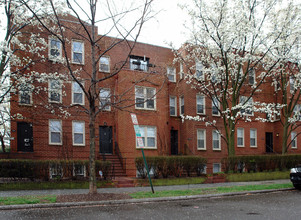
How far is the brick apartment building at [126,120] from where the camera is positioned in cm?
1781

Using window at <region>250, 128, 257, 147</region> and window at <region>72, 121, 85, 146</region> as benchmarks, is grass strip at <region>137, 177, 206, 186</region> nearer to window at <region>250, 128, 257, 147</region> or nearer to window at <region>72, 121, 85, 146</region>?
window at <region>72, 121, 85, 146</region>

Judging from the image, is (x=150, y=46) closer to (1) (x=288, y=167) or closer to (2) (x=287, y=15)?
(2) (x=287, y=15)

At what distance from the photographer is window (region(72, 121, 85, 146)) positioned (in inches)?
768

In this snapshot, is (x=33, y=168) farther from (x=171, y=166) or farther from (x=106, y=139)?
(x=106, y=139)

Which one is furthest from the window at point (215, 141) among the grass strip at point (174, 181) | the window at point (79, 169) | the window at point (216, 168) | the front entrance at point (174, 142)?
the window at point (79, 169)

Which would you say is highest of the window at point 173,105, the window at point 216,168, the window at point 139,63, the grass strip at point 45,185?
the window at point 139,63

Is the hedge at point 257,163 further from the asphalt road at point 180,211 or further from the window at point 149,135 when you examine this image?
the asphalt road at point 180,211

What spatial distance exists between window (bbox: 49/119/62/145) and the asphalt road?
32.9ft

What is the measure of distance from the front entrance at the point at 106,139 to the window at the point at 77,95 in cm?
298

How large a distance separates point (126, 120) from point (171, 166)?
5312 millimetres

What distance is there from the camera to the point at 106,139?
22.1 meters

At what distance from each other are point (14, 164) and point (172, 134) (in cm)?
1373

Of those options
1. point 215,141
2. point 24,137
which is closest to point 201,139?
point 215,141

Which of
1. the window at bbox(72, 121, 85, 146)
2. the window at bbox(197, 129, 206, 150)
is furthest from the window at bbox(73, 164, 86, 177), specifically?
the window at bbox(197, 129, 206, 150)
